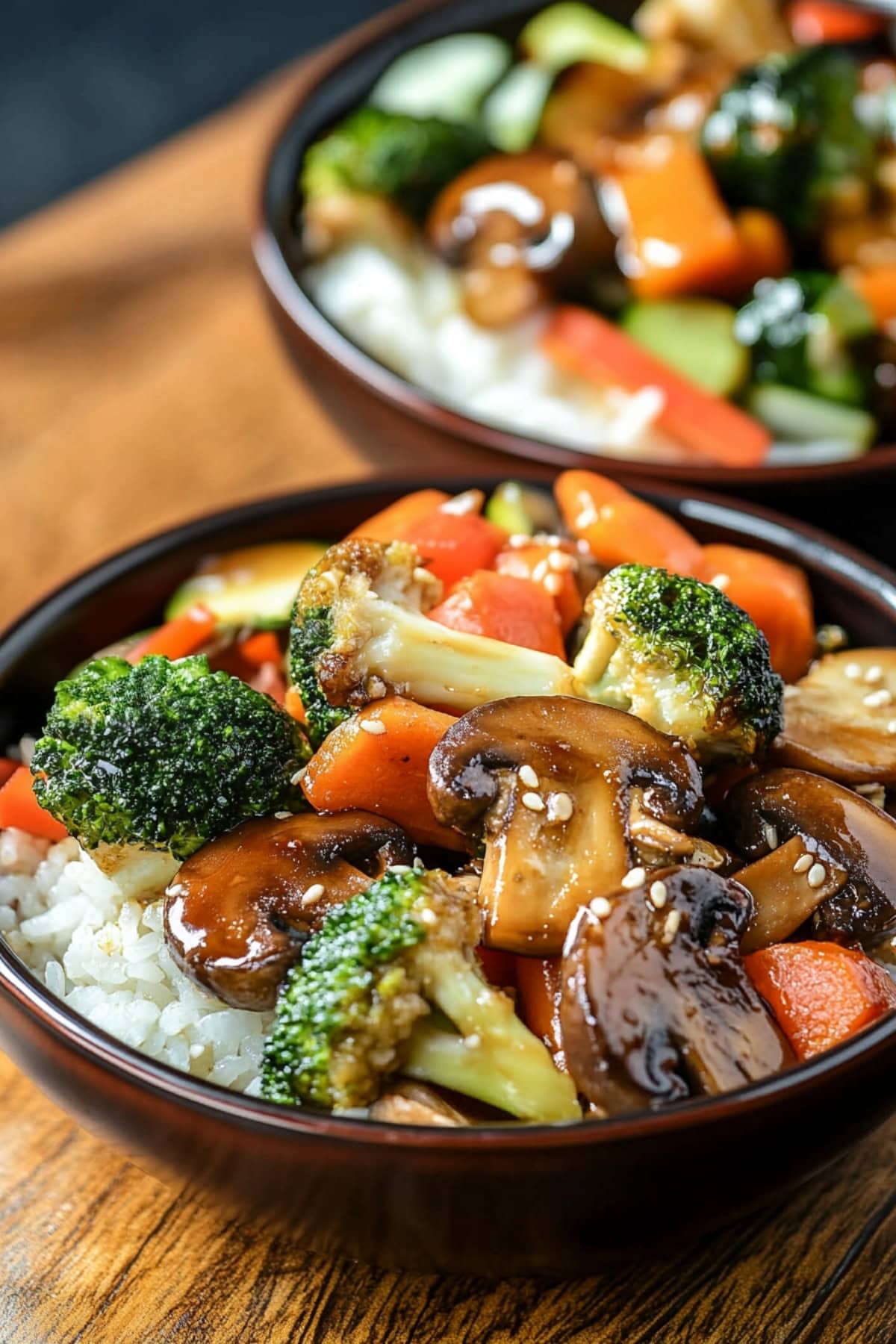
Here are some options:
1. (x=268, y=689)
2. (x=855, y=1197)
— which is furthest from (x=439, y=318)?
(x=855, y=1197)

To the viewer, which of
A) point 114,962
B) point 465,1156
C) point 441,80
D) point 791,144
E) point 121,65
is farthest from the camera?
point 121,65

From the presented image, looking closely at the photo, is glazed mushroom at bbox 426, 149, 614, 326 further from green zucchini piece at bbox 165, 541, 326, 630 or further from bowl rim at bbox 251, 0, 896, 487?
green zucchini piece at bbox 165, 541, 326, 630

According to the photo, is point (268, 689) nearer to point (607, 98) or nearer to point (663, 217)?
point (663, 217)

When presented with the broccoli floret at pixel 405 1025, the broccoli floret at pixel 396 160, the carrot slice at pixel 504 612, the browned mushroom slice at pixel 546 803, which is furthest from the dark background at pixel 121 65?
the broccoli floret at pixel 405 1025

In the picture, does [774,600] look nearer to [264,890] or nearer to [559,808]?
[559,808]

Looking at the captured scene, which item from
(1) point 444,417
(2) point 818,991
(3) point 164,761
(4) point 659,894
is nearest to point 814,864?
(2) point 818,991

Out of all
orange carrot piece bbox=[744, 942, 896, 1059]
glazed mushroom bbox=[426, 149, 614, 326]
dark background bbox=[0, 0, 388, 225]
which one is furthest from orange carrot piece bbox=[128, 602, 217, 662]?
dark background bbox=[0, 0, 388, 225]
